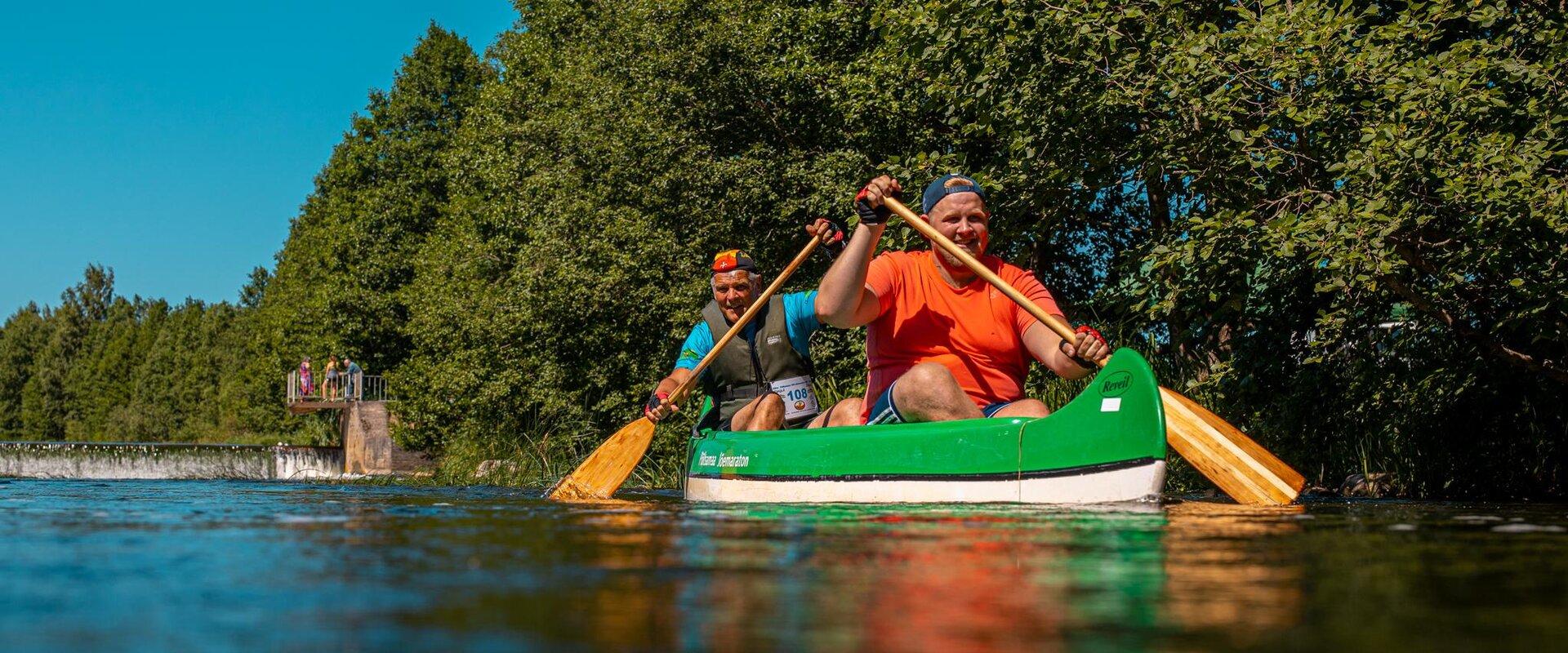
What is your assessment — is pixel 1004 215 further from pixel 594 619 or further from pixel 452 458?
pixel 594 619

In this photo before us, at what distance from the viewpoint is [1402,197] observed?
918 cm

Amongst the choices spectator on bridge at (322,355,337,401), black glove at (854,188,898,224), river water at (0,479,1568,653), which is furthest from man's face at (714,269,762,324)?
spectator on bridge at (322,355,337,401)

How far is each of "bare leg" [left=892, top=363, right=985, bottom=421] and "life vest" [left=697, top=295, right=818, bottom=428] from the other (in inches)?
80.2

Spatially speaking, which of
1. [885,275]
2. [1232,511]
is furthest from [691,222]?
[1232,511]

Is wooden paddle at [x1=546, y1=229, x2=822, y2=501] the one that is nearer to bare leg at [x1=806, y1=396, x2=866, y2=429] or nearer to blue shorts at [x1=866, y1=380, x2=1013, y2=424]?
bare leg at [x1=806, y1=396, x2=866, y2=429]

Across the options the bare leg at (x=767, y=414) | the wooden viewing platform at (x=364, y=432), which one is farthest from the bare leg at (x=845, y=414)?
the wooden viewing platform at (x=364, y=432)

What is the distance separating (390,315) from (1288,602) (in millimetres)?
37981

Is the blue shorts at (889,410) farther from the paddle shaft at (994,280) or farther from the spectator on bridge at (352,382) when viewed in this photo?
the spectator on bridge at (352,382)

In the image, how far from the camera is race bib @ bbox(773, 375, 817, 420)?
9000mm

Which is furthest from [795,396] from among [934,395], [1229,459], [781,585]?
[781,585]

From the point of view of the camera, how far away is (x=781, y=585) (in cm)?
276

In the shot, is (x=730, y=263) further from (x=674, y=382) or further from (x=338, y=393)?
(x=338, y=393)

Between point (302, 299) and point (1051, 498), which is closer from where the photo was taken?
point (1051, 498)

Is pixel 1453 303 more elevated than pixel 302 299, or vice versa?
pixel 302 299
